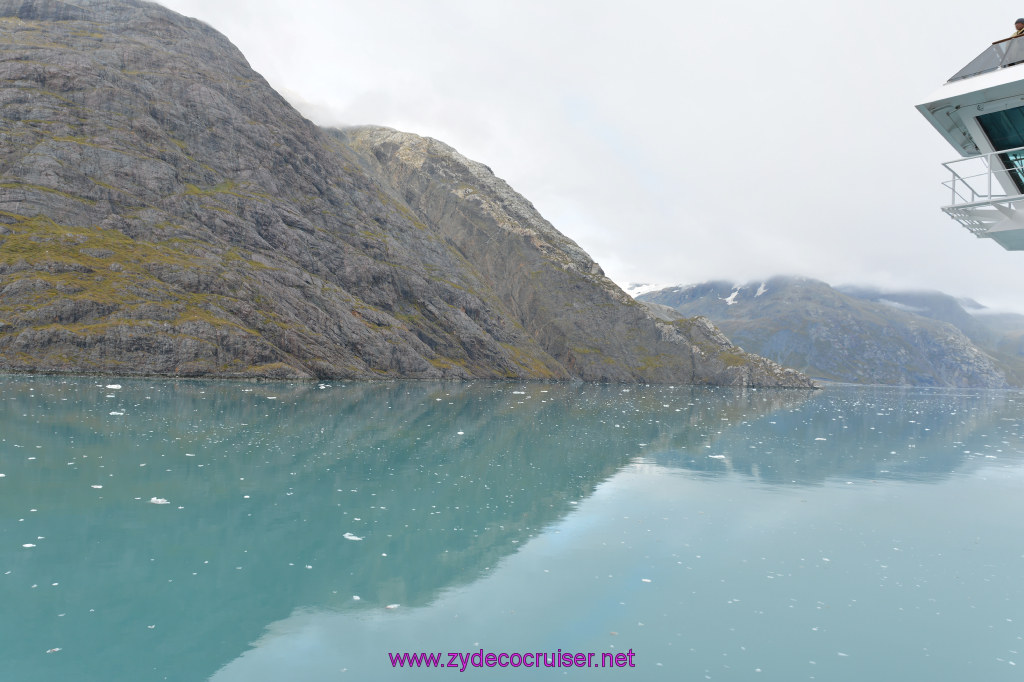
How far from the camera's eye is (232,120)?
118688mm

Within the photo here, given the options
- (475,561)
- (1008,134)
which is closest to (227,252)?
(475,561)

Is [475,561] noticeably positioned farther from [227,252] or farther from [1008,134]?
[227,252]

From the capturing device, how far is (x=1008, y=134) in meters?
26.1

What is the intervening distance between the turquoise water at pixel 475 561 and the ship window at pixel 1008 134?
15.8 metres

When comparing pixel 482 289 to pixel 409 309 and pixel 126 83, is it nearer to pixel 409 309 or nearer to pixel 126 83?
pixel 409 309

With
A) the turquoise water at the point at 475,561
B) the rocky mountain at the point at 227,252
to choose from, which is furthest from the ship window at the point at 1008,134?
the rocky mountain at the point at 227,252

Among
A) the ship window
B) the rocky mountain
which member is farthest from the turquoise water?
the rocky mountain

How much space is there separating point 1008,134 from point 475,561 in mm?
31172

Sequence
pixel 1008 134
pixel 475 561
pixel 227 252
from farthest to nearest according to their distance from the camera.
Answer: pixel 227 252 → pixel 1008 134 → pixel 475 561

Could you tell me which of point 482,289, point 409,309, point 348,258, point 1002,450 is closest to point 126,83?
point 348,258

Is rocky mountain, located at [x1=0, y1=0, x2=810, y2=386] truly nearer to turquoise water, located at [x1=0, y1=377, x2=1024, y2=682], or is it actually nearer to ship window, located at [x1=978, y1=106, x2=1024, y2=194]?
turquoise water, located at [x1=0, y1=377, x2=1024, y2=682]

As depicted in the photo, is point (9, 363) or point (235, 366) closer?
point (9, 363)

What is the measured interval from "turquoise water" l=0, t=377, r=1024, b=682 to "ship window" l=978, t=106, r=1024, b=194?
621 inches

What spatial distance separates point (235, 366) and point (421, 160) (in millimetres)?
132483
